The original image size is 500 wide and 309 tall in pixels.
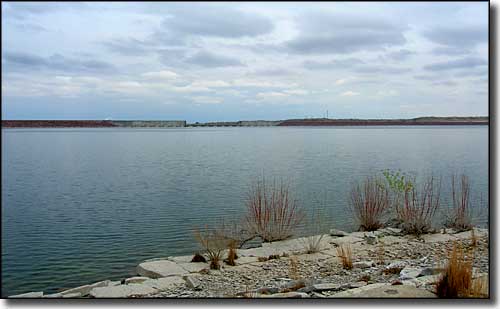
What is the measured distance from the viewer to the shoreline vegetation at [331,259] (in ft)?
12.3

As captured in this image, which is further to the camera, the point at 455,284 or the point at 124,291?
the point at 124,291

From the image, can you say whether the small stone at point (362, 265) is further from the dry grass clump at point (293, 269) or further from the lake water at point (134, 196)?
the lake water at point (134, 196)

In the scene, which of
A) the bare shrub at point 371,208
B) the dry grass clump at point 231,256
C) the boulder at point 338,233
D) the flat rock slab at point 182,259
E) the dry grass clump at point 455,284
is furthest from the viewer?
the bare shrub at point 371,208

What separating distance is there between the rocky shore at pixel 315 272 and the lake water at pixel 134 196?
906 mm

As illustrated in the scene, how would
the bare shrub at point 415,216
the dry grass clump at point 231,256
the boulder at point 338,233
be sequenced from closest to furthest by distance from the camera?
the dry grass clump at point 231,256, the bare shrub at point 415,216, the boulder at point 338,233

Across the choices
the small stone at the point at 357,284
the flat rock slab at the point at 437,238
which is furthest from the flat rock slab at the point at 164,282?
the flat rock slab at the point at 437,238

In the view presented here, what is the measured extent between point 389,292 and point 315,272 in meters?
1.46

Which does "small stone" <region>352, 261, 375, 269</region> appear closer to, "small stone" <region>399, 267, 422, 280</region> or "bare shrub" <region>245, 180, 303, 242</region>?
"small stone" <region>399, 267, 422, 280</region>

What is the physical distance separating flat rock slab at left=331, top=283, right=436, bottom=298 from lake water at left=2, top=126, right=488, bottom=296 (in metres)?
1.67

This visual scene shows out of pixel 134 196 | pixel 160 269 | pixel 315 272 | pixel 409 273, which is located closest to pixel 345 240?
pixel 315 272

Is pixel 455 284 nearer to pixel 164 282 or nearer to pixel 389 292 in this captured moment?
pixel 389 292

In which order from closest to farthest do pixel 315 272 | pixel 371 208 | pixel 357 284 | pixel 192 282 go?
pixel 357 284
pixel 192 282
pixel 315 272
pixel 371 208

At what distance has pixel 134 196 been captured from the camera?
9852 mm

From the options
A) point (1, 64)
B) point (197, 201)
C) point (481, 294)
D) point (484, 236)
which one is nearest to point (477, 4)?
point (481, 294)
